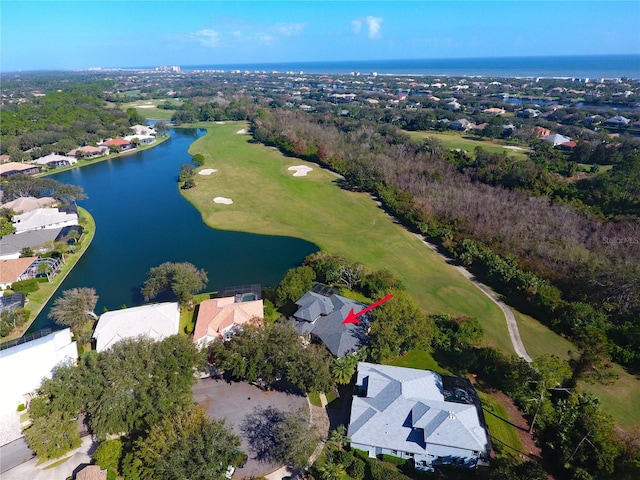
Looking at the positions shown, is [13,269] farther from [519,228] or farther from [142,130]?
[142,130]

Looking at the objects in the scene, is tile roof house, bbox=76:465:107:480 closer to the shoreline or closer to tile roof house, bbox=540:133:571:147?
the shoreline

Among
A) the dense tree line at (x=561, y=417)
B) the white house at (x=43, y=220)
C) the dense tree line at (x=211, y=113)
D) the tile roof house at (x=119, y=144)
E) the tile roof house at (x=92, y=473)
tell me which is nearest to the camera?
the tile roof house at (x=92, y=473)

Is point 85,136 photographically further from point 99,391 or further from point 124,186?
point 99,391

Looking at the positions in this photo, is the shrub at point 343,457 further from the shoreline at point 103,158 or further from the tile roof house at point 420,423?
the shoreline at point 103,158

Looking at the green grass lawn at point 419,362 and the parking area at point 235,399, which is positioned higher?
the parking area at point 235,399

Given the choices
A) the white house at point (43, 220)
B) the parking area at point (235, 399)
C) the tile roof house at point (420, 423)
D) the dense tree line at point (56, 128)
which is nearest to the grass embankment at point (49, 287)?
the white house at point (43, 220)

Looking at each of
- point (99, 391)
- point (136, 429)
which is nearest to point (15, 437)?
point (99, 391)

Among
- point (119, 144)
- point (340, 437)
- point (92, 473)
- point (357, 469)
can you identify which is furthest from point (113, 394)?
point (119, 144)
